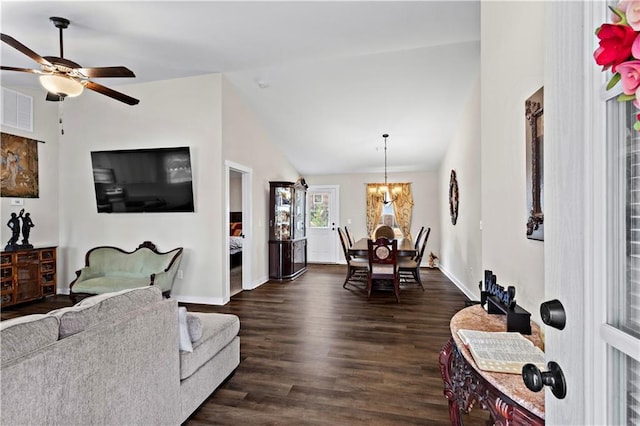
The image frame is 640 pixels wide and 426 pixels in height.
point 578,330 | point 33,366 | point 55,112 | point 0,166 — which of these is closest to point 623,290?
point 578,330

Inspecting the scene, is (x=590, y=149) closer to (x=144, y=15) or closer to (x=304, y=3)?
(x=304, y=3)

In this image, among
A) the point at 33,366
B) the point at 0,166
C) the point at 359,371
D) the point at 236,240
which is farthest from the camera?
the point at 236,240

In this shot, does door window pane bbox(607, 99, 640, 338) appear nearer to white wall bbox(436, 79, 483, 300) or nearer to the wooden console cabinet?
white wall bbox(436, 79, 483, 300)

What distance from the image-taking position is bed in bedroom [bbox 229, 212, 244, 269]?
676cm

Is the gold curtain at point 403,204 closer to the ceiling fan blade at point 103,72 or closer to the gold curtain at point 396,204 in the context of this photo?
the gold curtain at point 396,204

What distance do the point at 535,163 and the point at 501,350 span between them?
3.14 ft

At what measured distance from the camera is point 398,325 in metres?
3.41

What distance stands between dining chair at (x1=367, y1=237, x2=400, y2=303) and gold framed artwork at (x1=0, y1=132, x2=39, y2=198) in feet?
16.9

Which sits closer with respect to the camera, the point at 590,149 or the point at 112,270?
the point at 590,149

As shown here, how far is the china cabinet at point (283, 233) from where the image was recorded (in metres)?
5.82

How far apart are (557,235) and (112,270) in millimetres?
5148

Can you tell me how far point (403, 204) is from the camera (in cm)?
753

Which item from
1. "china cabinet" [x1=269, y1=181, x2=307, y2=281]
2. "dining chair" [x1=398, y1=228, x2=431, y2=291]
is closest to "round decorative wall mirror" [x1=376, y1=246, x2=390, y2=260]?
"dining chair" [x1=398, y1=228, x2=431, y2=291]

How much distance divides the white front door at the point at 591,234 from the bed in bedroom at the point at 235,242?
625 centimetres
